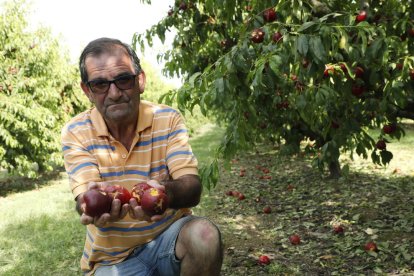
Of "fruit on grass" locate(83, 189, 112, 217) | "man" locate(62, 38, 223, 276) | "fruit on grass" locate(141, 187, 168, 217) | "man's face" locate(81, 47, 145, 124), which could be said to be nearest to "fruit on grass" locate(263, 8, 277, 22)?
"man" locate(62, 38, 223, 276)

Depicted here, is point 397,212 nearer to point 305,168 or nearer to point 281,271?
point 281,271

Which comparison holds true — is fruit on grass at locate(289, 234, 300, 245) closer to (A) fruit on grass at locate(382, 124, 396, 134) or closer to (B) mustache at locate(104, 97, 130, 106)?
(A) fruit on grass at locate(382, 124, 396, 134)

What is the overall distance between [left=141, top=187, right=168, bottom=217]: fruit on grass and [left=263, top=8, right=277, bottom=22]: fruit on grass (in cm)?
190

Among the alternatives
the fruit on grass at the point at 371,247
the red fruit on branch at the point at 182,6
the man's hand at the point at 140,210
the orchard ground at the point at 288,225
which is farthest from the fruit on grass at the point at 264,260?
the red fruit on branch at the point at 182,6

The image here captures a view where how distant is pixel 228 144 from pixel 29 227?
4001 millimetres

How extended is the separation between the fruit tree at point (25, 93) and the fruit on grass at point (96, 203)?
282 inches

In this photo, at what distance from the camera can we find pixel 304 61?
311 cm

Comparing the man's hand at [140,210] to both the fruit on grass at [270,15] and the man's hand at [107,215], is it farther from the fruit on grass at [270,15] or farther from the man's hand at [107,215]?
the fruit on grass at [270,15]

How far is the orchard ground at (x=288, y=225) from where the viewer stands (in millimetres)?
3758

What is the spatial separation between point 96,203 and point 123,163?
1.44 feet


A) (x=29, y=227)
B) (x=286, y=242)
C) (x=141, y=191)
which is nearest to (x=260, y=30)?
(x=141, y=191)

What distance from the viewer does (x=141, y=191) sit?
1.88 meters

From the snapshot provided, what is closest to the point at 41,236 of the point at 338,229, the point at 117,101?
the point at 338,229

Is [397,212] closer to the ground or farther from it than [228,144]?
closer to the ground
